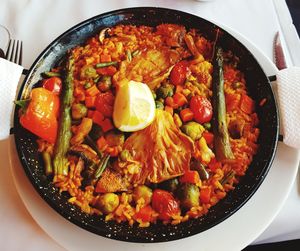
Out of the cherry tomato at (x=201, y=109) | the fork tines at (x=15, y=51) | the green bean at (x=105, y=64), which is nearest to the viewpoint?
the cherry tomato at (x=201, y=109)

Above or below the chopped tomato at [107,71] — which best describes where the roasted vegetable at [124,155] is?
below

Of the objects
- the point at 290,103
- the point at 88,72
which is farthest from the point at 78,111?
the point at 290,103

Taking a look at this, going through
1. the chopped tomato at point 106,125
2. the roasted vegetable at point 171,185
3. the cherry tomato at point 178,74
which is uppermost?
the cherry tomato at point 178,74

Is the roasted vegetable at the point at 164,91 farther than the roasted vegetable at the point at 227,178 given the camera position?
Yes

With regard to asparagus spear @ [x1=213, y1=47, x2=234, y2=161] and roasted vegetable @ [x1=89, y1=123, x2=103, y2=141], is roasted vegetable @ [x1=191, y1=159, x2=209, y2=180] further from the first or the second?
roasted vegetable @ [x1=89, y1=123, x2=103, y2=141]

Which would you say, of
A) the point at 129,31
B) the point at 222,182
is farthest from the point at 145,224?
the point at 129,31

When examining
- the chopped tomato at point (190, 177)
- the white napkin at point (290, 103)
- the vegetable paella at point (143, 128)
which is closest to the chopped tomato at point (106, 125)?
the vegetable paella at point (143, 128)

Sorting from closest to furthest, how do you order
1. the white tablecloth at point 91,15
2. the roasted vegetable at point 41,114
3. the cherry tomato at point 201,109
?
the roasted vegetable at point 41,114 → the cherry tomato at point 201,109 → the white tablecloth at point 91,15

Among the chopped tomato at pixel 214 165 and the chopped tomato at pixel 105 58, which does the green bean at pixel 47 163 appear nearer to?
the chopped tomato at pixel 105 58

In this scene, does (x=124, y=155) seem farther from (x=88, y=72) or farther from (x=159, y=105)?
(x=88, y=72)

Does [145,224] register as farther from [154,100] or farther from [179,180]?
[154,100]
